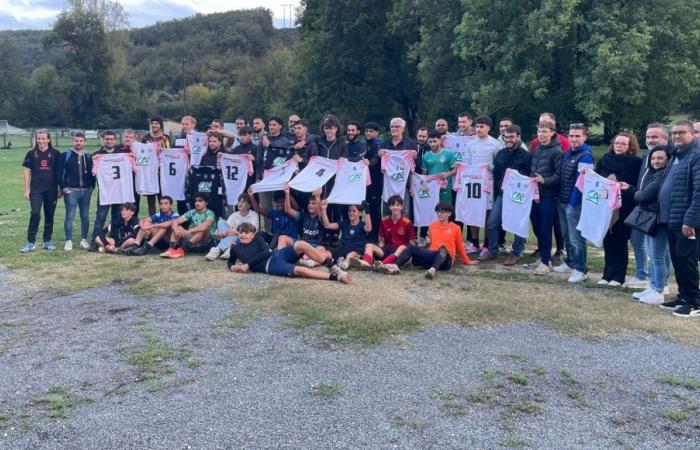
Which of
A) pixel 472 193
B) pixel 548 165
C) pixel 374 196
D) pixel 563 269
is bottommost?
pixel 563 269

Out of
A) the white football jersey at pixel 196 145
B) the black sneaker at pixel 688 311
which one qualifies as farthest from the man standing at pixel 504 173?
the white football jersey at pixel 196 145

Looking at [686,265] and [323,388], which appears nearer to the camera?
[323,388]

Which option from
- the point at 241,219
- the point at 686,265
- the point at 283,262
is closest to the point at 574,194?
Result: the point at 686,265

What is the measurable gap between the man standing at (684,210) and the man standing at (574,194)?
61.8 inches

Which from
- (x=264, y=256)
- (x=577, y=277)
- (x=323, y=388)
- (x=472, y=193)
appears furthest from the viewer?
(x=472, y=193)

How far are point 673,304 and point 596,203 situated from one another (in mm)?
1657

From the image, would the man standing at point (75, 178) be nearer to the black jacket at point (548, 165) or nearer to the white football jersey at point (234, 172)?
the white football jersey at point (234, 172)

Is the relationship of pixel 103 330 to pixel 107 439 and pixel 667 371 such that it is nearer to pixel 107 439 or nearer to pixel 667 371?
pixel 107 439

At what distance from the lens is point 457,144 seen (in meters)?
11.5

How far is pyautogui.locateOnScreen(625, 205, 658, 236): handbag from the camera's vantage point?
798cm

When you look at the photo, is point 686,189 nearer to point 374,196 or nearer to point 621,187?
point 621,187

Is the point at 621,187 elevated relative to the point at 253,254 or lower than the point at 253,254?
elevated

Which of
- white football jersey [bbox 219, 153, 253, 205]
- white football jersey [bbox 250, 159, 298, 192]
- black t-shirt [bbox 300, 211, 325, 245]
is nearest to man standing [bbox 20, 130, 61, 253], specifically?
white football jersey [bbox 219, 153, 253, 205]

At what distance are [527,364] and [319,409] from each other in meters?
2.14
